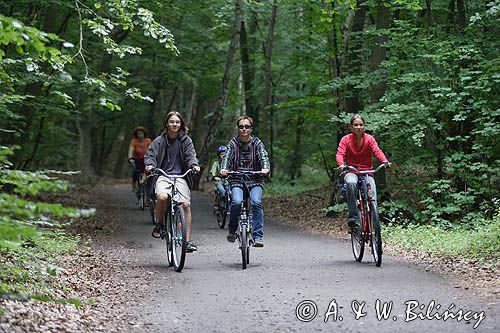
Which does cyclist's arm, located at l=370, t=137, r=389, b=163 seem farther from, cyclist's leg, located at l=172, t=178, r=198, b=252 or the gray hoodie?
cyclist's leg, located at l=172, t=178, r=198, b=252

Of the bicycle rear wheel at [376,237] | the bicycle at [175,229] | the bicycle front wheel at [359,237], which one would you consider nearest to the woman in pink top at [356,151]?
the bicycle front wheel at [359,237]

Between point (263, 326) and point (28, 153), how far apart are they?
21.6 m

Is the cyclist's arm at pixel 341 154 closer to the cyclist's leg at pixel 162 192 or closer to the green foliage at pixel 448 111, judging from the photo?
the cyclist's leg at pixel 162 192

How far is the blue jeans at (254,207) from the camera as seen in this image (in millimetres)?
9922

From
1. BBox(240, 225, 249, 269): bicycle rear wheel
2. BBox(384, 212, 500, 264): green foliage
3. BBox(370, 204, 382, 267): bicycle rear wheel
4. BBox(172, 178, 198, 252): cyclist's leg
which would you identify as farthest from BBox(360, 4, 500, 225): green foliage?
BBox(172, 178, 198, 252): cyclist's leg

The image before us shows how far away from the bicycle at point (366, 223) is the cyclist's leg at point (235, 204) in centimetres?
169

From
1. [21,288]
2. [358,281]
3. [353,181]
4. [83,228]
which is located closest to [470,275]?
[358,281]

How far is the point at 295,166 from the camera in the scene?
98.0 ft

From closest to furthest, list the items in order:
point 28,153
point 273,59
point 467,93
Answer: point 467,93 < point 28,153 < point 273,59

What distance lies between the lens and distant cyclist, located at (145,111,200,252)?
32.7ft

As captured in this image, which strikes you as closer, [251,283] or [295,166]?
[251,283]

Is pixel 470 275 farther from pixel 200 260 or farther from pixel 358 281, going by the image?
pixel 200 260

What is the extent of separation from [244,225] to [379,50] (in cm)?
886

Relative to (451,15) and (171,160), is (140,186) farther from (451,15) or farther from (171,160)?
(451,15)
